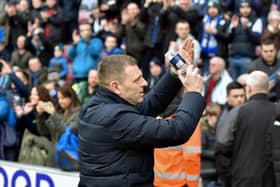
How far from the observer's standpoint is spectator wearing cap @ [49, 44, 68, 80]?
532 inches

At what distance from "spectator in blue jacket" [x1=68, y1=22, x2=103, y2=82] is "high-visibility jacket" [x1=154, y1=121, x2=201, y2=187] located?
263 inches

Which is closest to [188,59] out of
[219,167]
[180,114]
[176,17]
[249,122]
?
[180,114]

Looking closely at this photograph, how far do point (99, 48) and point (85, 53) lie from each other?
13.3 inches

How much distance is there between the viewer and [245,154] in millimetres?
6398

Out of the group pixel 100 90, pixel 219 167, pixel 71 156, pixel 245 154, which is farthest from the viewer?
pixel 71 156

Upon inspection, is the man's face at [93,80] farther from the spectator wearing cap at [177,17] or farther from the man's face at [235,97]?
the man's face at [235,97]

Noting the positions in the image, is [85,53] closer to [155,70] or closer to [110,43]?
[110,43]

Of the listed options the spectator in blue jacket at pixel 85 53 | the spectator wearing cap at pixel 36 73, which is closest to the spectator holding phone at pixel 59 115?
the spectator wearing cap at pixel 36 73

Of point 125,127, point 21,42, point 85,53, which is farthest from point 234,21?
point 125,127

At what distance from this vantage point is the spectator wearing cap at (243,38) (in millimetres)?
11656

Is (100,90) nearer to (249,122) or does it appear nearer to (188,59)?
(188,59)

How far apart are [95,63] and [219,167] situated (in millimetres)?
6531

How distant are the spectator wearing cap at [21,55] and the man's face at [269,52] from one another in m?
6.65

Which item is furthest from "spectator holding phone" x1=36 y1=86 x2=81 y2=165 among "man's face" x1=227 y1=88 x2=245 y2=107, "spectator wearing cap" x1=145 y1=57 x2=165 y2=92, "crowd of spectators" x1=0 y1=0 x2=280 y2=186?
"spectator wearing cap" x1=145 y1=57 x2=165 y2=92
